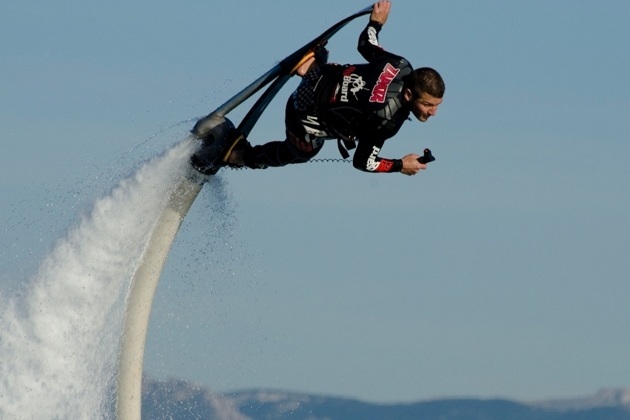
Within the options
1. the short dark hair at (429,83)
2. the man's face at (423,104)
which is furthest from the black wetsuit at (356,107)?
the short dark hair at (429,83)

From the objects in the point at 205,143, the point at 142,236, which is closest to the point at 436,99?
the point at 205,143

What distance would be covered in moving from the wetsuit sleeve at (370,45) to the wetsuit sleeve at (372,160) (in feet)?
3.59

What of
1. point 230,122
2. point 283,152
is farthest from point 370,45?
point 230,122

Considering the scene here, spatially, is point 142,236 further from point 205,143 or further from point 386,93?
point 386,93

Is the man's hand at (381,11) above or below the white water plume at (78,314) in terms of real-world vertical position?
above

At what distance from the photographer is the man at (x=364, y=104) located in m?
22.1

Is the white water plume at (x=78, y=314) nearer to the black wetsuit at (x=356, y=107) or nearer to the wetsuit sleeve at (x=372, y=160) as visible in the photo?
the black wetsuit at (x=356, y=107)

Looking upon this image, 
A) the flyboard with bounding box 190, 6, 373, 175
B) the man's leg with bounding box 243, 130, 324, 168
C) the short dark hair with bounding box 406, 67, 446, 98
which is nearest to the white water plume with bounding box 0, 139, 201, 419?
the flyboard with bounding box 190, 6, 373, 175

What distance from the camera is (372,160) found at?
22.7 metres

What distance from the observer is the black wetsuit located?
22266 millimetres

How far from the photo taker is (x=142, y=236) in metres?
25.8

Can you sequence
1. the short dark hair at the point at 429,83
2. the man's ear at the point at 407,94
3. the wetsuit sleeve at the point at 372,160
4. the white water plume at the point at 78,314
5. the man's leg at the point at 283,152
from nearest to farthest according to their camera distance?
the short dark hair at the point at 429,83
the man's ear at the point at 407,94
the wetsuit sleeve at the point at 372,160
the man's leg at the point at 283,152
the white water plume at the point at 78,314

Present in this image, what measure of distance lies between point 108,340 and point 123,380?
0.65 metres

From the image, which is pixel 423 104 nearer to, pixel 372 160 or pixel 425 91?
pixel 425 91
